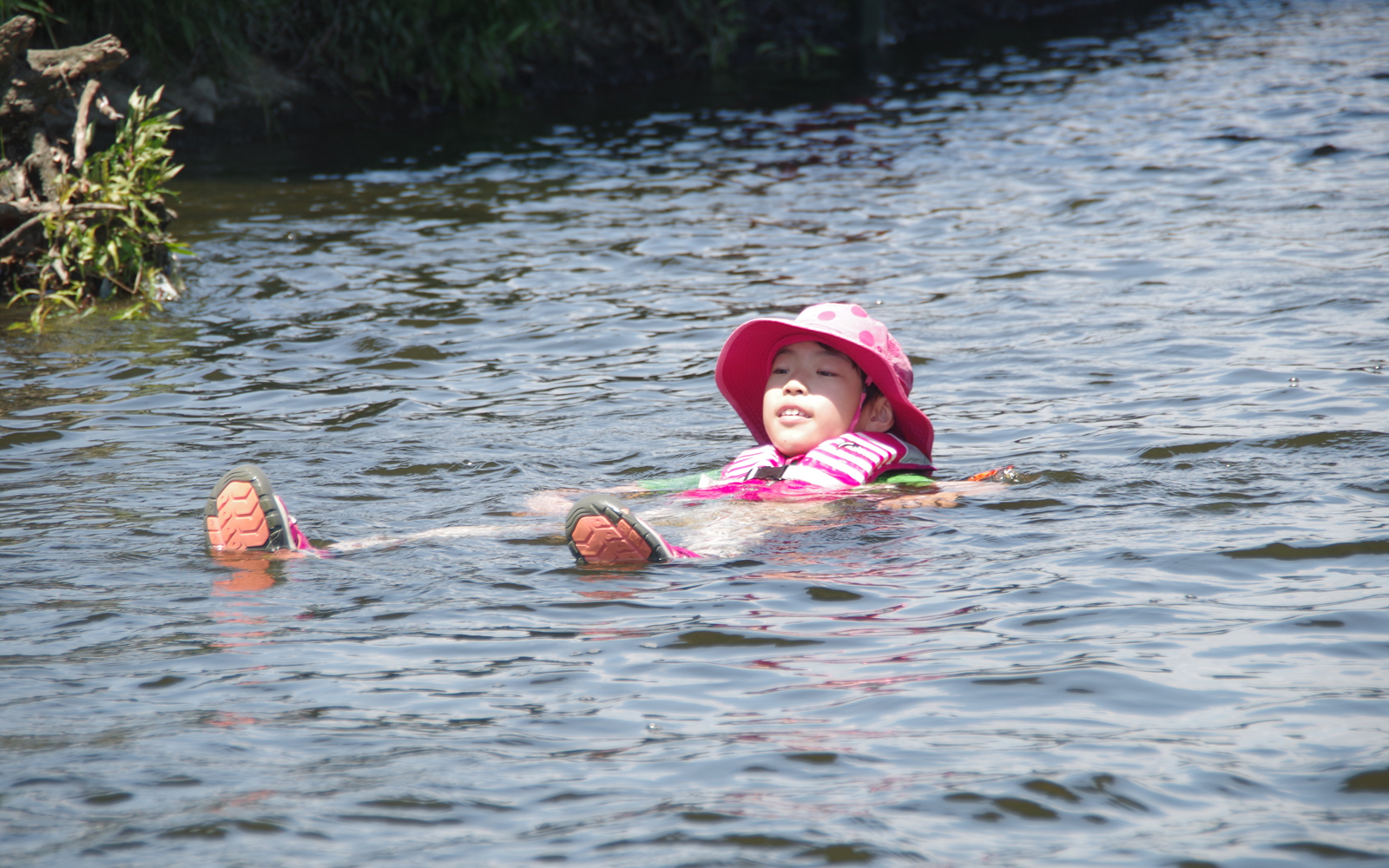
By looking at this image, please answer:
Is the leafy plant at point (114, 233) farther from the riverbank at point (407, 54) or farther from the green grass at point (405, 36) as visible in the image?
the riverbank at point (407, 54)

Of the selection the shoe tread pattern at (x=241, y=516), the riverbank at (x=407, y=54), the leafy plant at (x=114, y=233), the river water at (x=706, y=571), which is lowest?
the river water at (x=706, y=571)

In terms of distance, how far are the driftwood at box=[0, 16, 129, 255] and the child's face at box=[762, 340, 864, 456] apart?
5613 millimetres

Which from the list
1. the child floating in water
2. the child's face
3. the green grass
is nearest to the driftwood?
the green grass

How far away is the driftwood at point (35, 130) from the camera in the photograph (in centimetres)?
906

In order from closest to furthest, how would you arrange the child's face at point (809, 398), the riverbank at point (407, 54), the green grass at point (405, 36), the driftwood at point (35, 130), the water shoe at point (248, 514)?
the water shoe at point (248, 514), the child's face at point (809, 398), the driftwood at point (35, 130), the green grass at point (405, 36), the riverbank at point (407, 54)

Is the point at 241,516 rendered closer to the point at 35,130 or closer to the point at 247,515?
the point at 247,515

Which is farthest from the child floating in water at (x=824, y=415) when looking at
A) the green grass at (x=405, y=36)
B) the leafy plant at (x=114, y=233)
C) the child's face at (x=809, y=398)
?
the green grass at (x=405, y=36)

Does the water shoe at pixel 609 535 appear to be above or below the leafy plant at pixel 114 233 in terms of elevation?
below

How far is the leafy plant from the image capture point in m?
9.16

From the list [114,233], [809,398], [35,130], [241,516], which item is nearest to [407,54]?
[35,130]

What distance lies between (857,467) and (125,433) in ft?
11.7

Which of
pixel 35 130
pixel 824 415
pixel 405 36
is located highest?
pixel 405 36

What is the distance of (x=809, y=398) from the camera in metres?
5.58

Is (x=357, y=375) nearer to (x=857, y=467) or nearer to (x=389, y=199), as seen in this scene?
(x=857, y=467)
